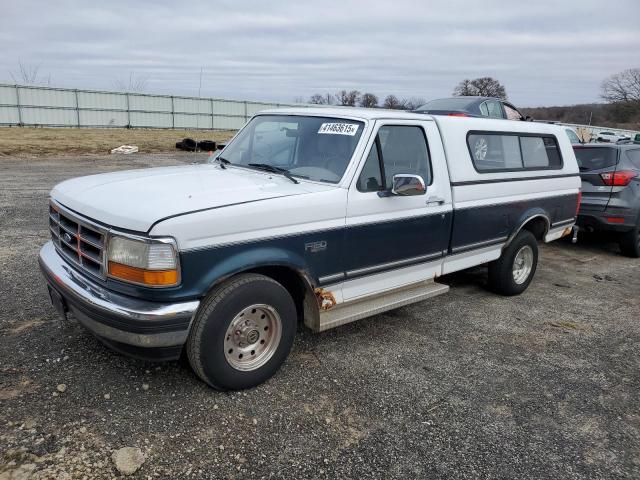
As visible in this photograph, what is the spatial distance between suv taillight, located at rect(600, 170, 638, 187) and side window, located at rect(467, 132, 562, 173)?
2.07 m

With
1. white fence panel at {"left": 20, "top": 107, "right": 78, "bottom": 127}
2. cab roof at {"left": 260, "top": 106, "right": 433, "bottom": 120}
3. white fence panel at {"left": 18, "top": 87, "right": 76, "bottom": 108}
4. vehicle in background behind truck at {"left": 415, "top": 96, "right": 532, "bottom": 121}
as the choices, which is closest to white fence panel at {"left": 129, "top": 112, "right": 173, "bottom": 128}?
white fence panel at {"left": 20, "top": 107, "right": 78, "bottom": 127}

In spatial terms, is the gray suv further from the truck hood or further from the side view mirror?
the truck hood

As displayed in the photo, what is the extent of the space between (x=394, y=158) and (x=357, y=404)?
202cm

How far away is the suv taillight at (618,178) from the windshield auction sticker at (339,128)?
5.45 meters

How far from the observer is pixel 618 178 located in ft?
25.2

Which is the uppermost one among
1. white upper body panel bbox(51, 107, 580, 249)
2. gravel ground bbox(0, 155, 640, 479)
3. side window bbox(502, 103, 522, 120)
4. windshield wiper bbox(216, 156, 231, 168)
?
side window bbox(502, 103, 522, 120)

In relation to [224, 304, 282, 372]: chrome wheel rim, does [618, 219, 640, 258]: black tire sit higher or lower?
lower

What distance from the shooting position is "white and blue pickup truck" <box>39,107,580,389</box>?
3.04 metres

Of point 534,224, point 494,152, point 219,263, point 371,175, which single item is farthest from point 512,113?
point 219,263

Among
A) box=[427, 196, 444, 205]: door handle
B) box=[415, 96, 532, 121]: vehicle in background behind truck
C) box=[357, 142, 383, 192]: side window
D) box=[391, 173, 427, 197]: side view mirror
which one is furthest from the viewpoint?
box=[415, 96, 532, 121]: vehicle in background behind truck

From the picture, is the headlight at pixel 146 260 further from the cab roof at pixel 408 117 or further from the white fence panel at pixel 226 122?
the white fence panel at pixel 226 122

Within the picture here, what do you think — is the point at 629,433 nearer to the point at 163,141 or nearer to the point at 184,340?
the point at 184,340

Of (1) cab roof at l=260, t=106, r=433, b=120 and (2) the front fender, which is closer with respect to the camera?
(2) the front fender

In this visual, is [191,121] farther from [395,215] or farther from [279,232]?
[279,232]
